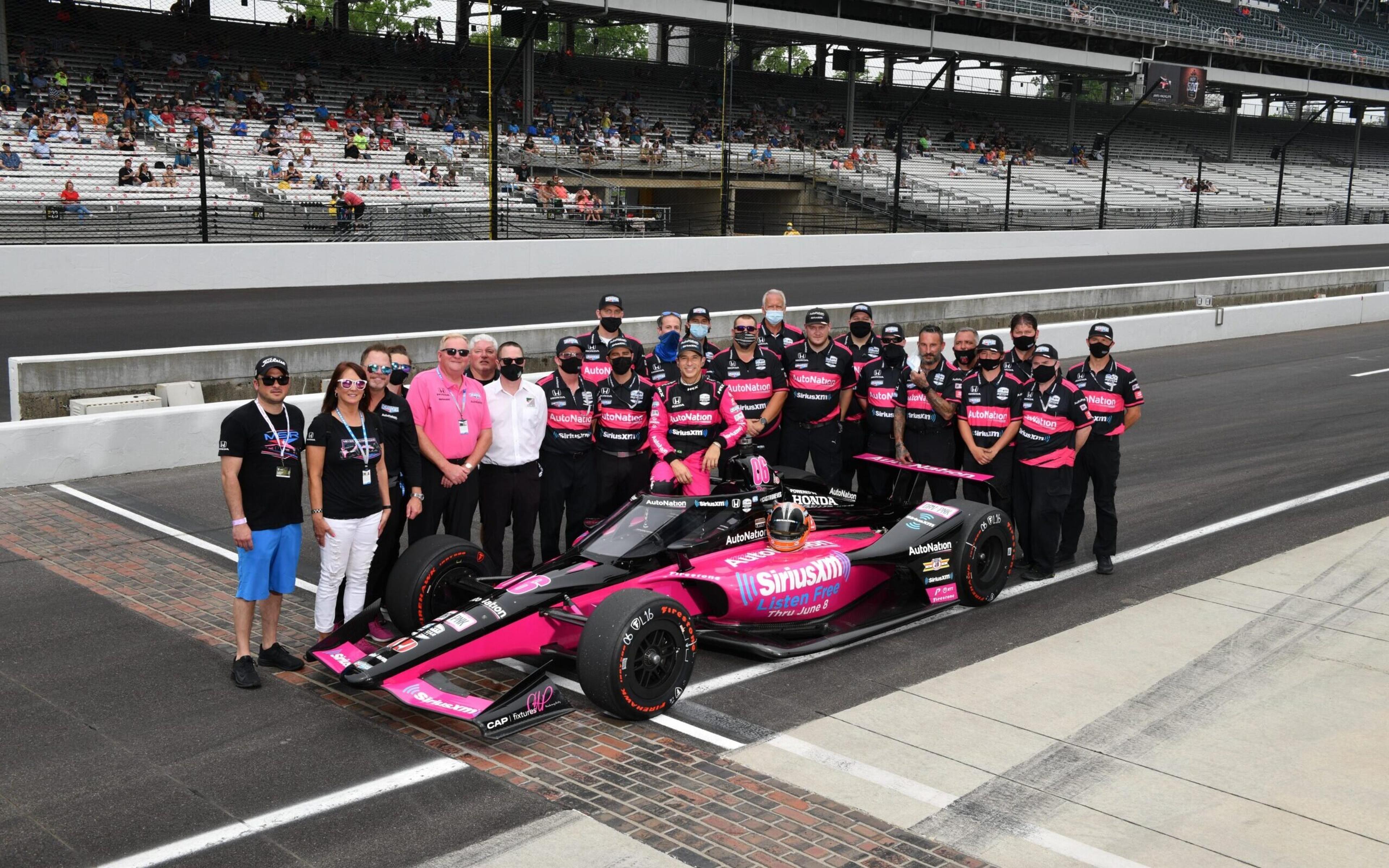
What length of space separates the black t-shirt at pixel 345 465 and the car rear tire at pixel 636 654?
63.1 inches

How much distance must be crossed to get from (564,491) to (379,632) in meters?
1.89

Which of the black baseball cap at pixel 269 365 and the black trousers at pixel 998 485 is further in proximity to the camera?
the black trousers at pixel 998 485

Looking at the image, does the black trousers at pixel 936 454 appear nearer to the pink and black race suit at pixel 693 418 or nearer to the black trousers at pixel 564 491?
the pink and black race suit at pixel 693 418

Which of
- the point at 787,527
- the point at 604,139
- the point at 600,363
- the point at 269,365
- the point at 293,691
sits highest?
the point at 604,139

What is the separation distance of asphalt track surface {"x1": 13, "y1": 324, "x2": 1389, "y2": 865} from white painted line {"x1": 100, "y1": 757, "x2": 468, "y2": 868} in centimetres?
7

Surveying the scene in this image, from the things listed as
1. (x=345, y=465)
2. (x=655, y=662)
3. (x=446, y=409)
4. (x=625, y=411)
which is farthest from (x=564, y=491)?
(x=655, y=662)

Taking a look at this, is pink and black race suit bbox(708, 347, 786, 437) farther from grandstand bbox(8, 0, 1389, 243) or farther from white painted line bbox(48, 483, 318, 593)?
grandstand bbox(8, 0, 1389, 243)

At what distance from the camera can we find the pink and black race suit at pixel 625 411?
29.5 ft

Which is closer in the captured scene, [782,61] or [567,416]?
[567,416]

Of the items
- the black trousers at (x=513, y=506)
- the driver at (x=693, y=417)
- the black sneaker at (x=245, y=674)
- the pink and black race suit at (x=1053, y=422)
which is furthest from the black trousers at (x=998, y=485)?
the black sneaker at (x=245, y=674)

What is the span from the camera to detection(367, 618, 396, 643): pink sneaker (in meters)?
7.54

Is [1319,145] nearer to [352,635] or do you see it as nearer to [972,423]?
[972,423]

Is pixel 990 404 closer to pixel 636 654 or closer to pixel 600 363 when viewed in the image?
pixel 600 363

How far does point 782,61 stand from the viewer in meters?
92.1
